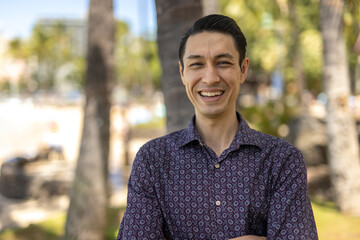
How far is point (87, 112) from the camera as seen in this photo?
6.11 metres

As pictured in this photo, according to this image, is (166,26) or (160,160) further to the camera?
(166,26)

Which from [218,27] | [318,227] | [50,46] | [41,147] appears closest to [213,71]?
[218,27]

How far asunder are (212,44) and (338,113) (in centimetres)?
584

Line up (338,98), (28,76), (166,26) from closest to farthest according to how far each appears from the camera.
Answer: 1. (166,26)
2. (338,98)
3. (28,76)

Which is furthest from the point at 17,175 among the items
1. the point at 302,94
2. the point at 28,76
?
the point at 28,76

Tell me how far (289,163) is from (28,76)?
92.4 m

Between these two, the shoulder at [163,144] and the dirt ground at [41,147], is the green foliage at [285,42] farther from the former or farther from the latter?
the shoulder at [163,144]

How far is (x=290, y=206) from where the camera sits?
5.92 ft

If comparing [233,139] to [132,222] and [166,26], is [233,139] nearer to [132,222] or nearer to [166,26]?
[132,222]

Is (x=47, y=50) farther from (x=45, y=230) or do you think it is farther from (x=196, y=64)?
(x=196, y=64)

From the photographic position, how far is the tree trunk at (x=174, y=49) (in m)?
4.10

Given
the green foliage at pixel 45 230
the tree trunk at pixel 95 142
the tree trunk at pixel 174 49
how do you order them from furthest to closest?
the green foliage at pixel 45 230 → the tree trunk at pixel 95 142 → the tree trunk at pixel 174 49

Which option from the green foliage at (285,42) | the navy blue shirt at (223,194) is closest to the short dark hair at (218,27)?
the navy blue shirt at (223,194)

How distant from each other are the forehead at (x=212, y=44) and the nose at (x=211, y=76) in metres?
0.07
